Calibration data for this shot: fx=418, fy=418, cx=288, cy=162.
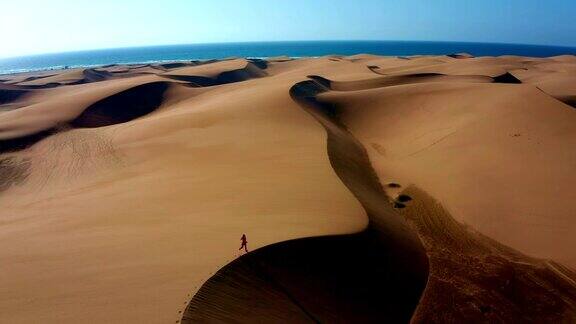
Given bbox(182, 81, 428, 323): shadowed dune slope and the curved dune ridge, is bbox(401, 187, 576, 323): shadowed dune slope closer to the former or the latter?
the curved dune ridge

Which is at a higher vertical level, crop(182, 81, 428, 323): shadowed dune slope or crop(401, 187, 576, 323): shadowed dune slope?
crop(182, 81, 428, 323): shadowed dune slope

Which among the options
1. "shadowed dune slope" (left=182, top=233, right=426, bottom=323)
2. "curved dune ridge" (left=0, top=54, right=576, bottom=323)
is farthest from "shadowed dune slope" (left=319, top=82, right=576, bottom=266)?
"shadowed dune slope" (left=182, top=233, right=426, bottom=323)

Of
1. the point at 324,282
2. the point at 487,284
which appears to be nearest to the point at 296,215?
the point at 324,282

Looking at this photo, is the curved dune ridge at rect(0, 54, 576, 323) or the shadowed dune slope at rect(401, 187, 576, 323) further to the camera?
the shadowed dune slope at rect(401, 187, 576, 323)

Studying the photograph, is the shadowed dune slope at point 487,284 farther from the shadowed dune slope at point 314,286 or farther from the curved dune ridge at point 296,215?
the shadowed dune slope at point 314,286

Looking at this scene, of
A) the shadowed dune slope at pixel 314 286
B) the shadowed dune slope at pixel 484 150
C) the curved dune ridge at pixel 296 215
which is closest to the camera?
the shadowed dune slope at pixel 314 286

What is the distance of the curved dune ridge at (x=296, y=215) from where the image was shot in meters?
7.57

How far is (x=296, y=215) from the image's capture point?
9938 mm

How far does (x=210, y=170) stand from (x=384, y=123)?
1231 centimetres

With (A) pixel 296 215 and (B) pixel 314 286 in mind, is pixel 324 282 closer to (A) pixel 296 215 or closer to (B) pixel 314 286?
(B) pixel 314 286

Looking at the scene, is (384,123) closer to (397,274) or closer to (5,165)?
(397,274)

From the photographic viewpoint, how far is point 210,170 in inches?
550

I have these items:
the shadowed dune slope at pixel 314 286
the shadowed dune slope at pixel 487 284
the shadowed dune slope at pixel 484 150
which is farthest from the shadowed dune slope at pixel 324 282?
the shadowed dune slope at pixel 484 150

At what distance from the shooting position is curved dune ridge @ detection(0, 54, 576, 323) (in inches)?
298
